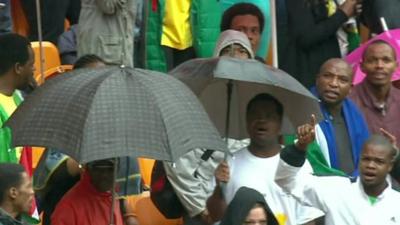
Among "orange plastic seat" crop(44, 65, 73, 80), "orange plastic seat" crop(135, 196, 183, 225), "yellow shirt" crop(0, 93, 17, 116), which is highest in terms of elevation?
"yellow shirt" crop(0, 93, 17, 116)

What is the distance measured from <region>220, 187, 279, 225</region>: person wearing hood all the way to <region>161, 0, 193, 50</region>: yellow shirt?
4575 millimetres

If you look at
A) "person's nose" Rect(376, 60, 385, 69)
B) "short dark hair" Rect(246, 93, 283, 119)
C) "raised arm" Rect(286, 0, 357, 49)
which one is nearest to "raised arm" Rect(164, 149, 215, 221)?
"short dark hair" Rect(246, 93, 283, 119)

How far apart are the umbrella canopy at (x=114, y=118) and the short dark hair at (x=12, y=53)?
0.86 m

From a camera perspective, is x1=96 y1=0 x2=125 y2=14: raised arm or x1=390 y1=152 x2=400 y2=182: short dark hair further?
x1=96 y1=0 x2=125 y2=14: raised arm

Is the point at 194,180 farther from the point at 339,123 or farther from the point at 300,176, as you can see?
the point at 339,123

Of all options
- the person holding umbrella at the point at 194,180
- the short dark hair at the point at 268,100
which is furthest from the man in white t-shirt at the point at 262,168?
the person holding umbrella at the point at 194,180

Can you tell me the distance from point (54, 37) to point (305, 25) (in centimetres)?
229

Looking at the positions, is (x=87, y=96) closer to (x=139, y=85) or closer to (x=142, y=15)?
(x=139, y=85)

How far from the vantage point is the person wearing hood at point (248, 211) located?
29.4ft

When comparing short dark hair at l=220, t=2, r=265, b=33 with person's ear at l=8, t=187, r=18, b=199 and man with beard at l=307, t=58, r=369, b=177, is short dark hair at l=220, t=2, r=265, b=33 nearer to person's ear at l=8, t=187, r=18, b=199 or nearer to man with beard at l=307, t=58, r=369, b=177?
man with beard at l=307, t=58, r=369, b=177

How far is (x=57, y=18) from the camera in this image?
1420 centimetres

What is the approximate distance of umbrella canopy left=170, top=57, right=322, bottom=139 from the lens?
10.0 m

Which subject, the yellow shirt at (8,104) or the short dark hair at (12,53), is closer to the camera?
the yellow shirt at (8,104)

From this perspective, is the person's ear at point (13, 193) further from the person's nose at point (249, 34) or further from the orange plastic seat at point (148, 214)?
the person's nose at point (249, 34)
